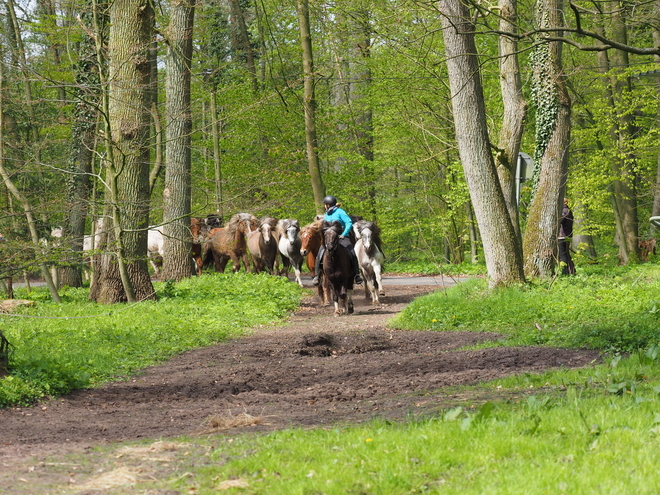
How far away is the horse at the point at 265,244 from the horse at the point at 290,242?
0.85 feet

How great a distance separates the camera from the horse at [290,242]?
76.6 feet

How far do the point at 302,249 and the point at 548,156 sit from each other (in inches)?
256

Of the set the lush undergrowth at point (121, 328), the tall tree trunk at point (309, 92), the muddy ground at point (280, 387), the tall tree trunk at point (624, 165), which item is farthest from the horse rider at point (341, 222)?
the tall tree trunk at point (624, 165)

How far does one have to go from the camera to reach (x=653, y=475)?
180 inches

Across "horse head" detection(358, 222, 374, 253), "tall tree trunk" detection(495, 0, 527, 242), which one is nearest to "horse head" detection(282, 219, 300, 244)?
"horse head" detection(358, 222, 374, 253)

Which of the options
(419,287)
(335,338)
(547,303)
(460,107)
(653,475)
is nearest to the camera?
(653,475)

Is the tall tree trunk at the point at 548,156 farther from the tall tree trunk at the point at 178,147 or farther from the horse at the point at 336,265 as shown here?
the tall tree trunk at the point at 178,147

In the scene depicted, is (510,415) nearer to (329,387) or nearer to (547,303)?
(329,387)

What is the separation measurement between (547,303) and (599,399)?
7.73 meters

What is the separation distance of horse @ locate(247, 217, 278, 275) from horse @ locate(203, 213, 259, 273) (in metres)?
0.44

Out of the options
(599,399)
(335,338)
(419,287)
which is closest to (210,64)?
(419,287)

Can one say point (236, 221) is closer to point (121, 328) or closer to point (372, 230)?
point (372, 230)

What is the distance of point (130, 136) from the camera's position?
1653 cm

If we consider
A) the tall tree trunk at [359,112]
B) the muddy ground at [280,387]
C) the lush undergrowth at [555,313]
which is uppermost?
the tall tree trunk at [359,112]
